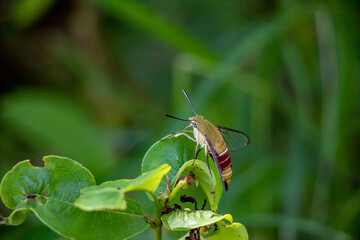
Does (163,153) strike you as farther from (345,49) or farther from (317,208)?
(345,49)

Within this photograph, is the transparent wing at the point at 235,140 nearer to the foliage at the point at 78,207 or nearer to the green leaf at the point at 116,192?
the foliage at the point at 78,207

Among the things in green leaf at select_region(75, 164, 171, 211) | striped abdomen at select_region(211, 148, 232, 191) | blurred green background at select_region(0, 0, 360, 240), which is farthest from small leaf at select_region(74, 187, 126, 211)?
blurred green background at select_region(0, 0, 360, 240)

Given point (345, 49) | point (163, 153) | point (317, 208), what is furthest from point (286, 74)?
point (163, 153)

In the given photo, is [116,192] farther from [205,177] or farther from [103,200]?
[205,177]

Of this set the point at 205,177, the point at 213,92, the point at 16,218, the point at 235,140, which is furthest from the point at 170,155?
the point at 213,92

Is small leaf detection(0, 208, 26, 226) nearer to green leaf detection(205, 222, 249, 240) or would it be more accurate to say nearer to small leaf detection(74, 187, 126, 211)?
small leaf detection(74, 187, 126, 211)
